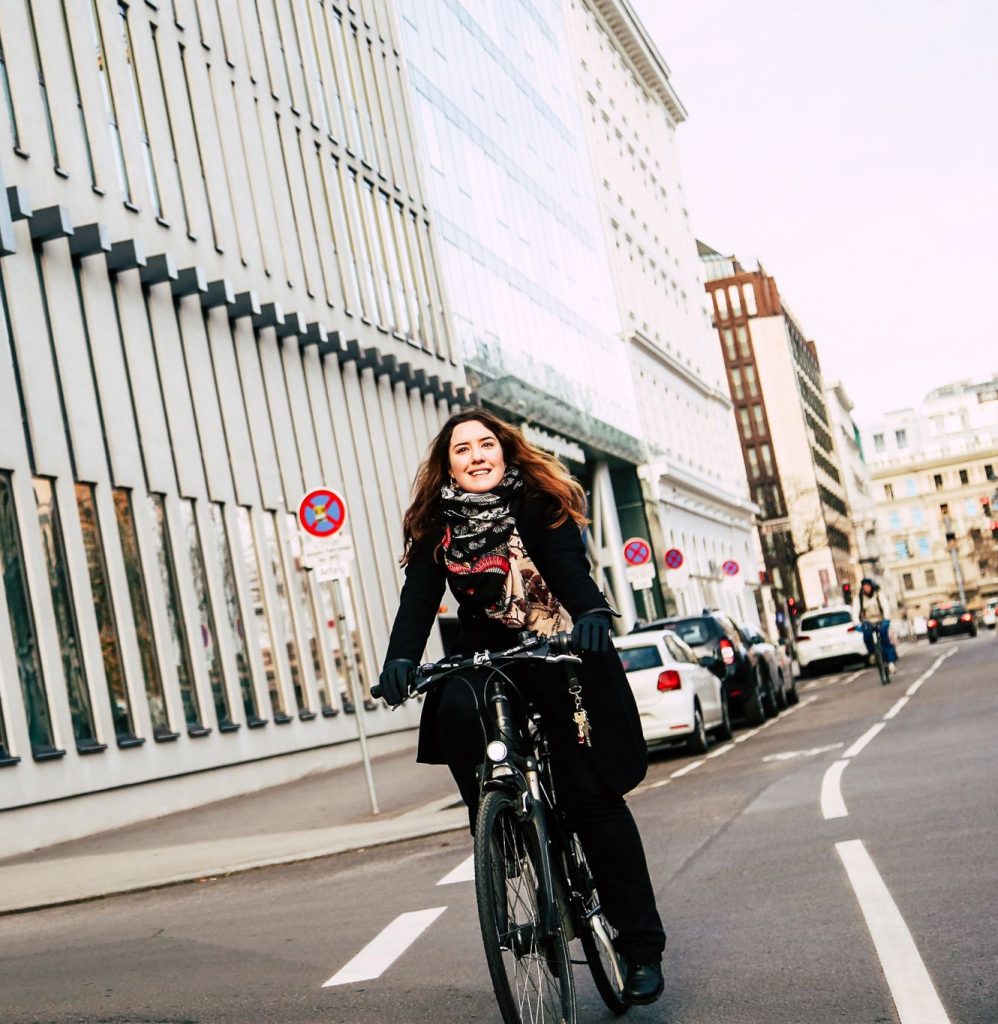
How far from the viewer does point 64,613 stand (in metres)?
20.5

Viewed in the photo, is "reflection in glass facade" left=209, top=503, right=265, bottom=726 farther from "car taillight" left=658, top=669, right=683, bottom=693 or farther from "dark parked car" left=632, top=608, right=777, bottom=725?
"car taillight" left=658, top=669, right=683, bottom=693

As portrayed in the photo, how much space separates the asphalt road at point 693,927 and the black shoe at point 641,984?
0.21 m

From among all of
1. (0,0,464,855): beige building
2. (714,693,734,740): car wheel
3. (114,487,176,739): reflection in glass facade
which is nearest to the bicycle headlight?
(0,0,464,855): beige building

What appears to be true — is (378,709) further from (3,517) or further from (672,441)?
(672,441)

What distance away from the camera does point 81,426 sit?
70.6ft

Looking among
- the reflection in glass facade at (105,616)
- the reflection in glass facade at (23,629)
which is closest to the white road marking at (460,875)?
the reflection in glass facade at (23,629)

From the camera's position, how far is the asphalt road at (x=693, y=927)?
586 cm

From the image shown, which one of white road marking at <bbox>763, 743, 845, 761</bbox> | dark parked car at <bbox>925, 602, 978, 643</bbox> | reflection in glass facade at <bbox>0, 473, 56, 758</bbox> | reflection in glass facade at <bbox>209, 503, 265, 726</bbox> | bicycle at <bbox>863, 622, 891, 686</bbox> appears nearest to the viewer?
white road marking at <bbox>763, 743, 845, 761</bbox>

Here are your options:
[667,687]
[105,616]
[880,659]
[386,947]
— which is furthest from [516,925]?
[880,659]

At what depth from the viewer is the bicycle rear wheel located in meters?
5.30

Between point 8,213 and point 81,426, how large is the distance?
2.89 meters

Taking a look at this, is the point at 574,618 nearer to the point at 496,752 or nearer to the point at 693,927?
the point at 496,752

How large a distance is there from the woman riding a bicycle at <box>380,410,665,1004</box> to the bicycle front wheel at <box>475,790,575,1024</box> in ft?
0.76

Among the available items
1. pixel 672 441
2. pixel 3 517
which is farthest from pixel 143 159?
pixel 672 441
